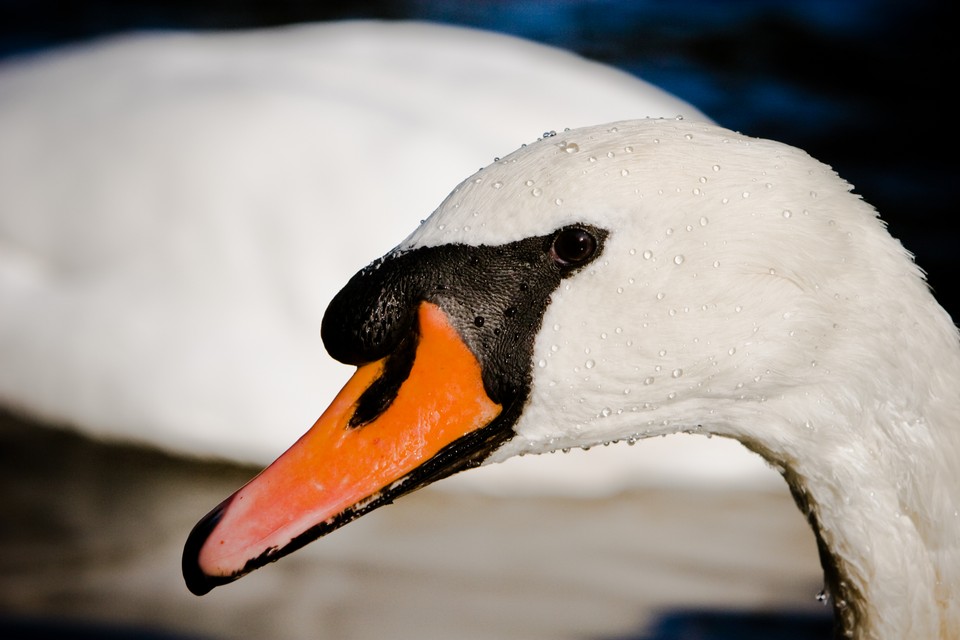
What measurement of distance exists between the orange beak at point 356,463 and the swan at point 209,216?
235cm

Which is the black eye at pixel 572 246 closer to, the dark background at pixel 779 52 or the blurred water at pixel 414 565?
the blurred water at pixel 414 565

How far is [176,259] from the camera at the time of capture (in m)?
4.52

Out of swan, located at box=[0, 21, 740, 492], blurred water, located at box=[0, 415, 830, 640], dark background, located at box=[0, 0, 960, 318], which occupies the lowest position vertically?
blurred water, located at box=[0, 415, 830, 640]

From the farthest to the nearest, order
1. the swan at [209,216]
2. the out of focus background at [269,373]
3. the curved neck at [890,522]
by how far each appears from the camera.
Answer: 1. the swan at [209,216]
2. the out of focus background at [269,373]
3. the curved neck at [890,522]

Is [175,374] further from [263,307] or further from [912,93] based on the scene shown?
[912,93]

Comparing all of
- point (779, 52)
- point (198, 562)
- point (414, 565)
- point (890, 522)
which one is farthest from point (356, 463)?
point (779, 52)

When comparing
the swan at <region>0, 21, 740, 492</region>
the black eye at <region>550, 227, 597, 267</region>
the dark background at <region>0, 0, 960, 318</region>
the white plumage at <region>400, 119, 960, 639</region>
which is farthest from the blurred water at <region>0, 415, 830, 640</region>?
the dark background at <region>0, 0, 960, 318</region>

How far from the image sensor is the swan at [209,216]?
14.5 ft

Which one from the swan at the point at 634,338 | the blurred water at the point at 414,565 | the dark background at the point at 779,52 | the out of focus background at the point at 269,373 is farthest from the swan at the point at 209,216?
the swan at the point at 634,338

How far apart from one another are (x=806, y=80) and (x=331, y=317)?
5.84 metres

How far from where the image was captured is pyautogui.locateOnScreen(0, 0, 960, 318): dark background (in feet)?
21.4

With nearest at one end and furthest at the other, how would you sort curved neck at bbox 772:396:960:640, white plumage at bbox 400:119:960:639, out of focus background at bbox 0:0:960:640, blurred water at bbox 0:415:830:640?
white plumage at bbox 400:119:960:639 < curved neck at bbox 772:396:960:640 < blurred water at bbox 0:415:830:640 < out of focus background at bbox 0:0:960:640

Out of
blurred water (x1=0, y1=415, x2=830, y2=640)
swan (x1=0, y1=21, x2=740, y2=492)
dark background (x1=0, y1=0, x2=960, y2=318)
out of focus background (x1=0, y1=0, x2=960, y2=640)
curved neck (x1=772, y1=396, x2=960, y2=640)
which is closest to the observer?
curved neck (x1=772, y1=396, x2=960, y2=640)

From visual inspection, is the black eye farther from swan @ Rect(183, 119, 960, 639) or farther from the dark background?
the dark background
